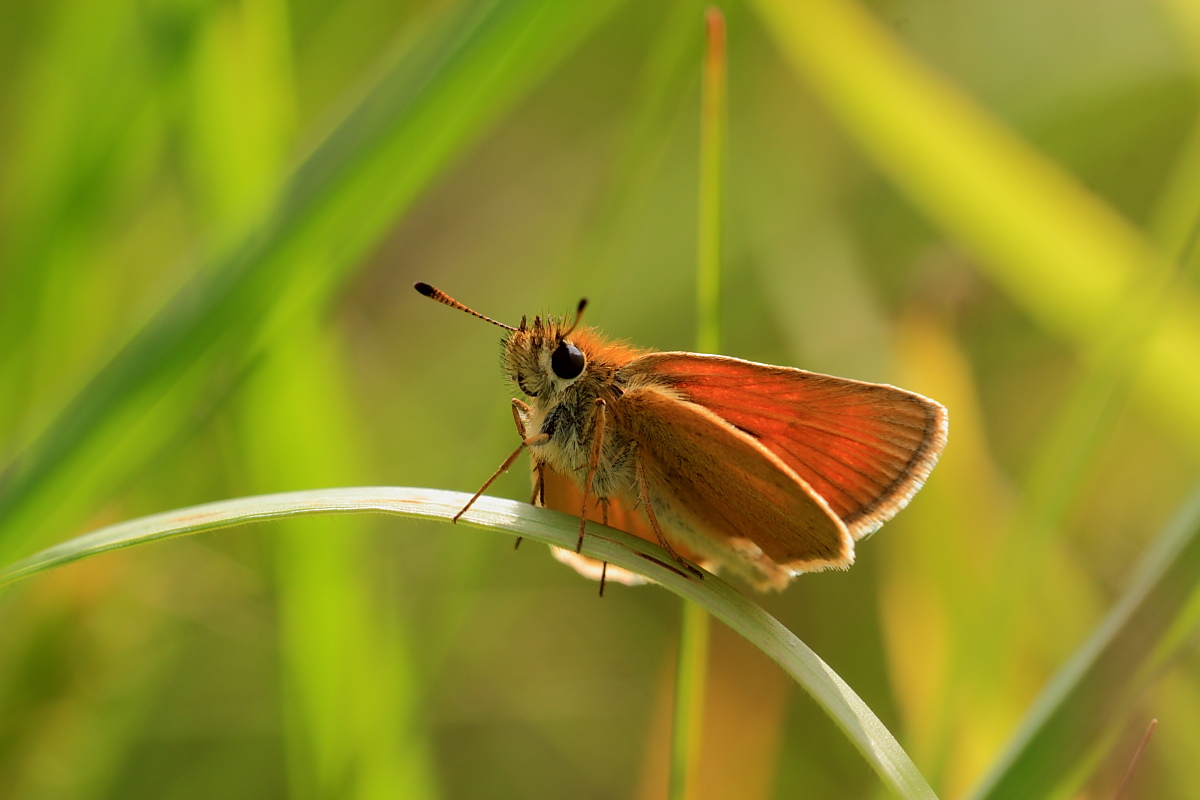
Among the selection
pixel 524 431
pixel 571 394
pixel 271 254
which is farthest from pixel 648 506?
pixel 271 254

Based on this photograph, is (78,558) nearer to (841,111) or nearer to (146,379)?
(146,379)

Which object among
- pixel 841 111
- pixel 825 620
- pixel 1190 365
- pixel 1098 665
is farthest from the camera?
pixel 825 620

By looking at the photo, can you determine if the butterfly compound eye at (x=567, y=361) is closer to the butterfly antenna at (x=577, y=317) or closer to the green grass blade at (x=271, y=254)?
the butterfly antenna at (x=577, y=317)

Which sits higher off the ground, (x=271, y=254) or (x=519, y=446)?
(x=271, y=254)

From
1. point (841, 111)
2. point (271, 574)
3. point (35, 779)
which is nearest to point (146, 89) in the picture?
point (271, 574)

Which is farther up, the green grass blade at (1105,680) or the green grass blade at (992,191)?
the green grass blade at (992,191)

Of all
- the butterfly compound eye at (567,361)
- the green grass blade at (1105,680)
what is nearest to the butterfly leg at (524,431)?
the butterfly compound eye at (567,361)

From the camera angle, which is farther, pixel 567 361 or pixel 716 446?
pixel 567 361

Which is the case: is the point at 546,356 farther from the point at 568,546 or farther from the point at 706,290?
A: the point at 568,546
